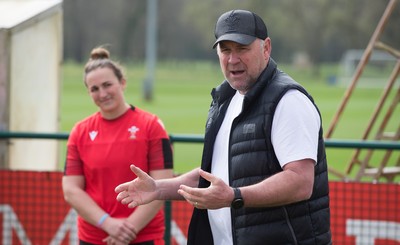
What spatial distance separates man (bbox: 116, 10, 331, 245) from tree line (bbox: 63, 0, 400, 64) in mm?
76760

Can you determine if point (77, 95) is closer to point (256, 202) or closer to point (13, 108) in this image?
point (13, 108)

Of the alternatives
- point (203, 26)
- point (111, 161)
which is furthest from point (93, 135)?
point (203, 26)

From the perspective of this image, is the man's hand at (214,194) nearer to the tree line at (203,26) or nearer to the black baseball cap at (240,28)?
the black baseball cap at (240,28)

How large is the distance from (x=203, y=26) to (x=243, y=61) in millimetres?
91461

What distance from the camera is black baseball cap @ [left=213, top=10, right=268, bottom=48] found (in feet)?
11.8

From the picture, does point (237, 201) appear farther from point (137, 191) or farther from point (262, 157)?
point (137, 191)

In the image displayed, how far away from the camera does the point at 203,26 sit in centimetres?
9438

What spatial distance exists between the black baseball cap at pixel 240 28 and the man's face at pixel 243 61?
0.11 ft

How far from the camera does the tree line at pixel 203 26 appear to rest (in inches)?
3361

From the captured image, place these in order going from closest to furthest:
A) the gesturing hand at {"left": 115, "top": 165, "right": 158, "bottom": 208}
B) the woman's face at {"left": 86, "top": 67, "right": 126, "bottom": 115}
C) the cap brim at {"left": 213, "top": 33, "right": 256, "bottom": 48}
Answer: the cap brim at {"left": 213, "top": 33, "right": 256, "bottom": 48}, the gesturing hand at {"left": 115, "top": 165, "right": 158, "bottom": 208}, the woman's face at {"left": 86, "top": 67, "right": 126, "bottom": 115}

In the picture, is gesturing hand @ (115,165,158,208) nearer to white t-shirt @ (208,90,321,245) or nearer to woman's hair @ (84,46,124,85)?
white t-shirt @ (208,90,321,245)

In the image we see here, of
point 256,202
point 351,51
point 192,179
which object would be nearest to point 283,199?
point 256,202

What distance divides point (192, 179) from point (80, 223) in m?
1.50

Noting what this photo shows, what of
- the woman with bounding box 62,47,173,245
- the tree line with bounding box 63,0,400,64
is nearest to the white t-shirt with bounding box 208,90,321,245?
the woman with bounding box 62,47,173,245
